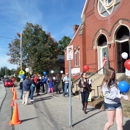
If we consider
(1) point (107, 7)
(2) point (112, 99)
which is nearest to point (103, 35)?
(1) point (107, 7)

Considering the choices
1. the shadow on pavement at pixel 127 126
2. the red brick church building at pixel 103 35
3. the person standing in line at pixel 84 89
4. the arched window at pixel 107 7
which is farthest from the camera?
the arched window at pixel 107 7

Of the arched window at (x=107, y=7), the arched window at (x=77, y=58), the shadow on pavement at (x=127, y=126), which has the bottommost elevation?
the shadow on pavement at (x=127, y=126)

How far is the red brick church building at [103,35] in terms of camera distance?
1540 cm

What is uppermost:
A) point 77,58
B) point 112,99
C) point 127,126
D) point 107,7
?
point 107,7

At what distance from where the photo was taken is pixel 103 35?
694 inches

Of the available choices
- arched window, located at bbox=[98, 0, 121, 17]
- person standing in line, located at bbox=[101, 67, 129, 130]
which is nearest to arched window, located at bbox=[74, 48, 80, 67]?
arched window, located at bbox=[98, 0, 121, 17]

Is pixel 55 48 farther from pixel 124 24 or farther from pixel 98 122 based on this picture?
pixel 98 122

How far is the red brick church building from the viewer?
50.5 feet

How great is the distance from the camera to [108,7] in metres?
16.9

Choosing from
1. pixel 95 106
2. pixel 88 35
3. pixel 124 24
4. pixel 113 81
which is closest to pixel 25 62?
pixel 88 35

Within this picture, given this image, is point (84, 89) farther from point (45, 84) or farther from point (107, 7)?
point (107, 7)

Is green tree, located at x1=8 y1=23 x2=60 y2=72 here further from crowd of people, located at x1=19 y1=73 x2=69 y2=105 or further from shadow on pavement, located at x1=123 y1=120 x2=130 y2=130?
shadow on pavement, located at x1=123 y1=120 x2=130 y2=130

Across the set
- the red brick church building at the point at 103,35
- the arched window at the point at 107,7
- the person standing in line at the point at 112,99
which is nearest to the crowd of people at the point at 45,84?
the red brick church building at the point at 103,35

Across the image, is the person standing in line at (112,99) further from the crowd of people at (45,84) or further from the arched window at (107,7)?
the arched window at (107,7)
